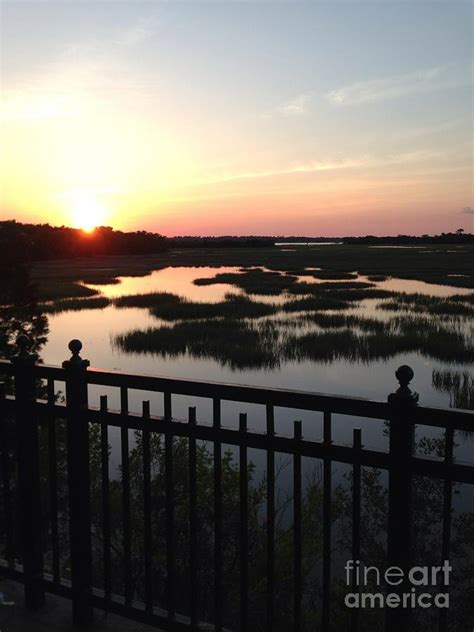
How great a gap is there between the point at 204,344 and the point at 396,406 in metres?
21.2

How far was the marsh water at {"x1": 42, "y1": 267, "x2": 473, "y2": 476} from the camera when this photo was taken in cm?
1334

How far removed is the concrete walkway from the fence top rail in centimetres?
162

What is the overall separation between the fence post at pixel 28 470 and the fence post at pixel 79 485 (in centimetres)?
35

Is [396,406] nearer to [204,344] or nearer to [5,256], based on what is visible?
[5,256]

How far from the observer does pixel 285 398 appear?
3172mm

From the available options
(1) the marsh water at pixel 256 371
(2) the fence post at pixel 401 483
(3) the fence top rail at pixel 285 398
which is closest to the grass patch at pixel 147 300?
(1) the marsh water at pixel 256 371

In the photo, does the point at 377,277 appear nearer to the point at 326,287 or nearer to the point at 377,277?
the point at 377,277

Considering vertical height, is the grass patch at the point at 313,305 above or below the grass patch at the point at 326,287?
below

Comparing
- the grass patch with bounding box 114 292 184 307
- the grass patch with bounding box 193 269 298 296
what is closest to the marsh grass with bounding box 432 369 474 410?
the grass patch with bounding box 114 292 184 307

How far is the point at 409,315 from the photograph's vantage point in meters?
31.0

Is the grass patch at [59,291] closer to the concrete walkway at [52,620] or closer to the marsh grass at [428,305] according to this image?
the marsh grass at [428,305]

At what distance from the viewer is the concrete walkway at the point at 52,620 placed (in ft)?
12.5

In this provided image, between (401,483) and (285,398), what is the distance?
74cm

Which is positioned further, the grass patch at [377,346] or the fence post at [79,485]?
the grass patch at [377,346]
